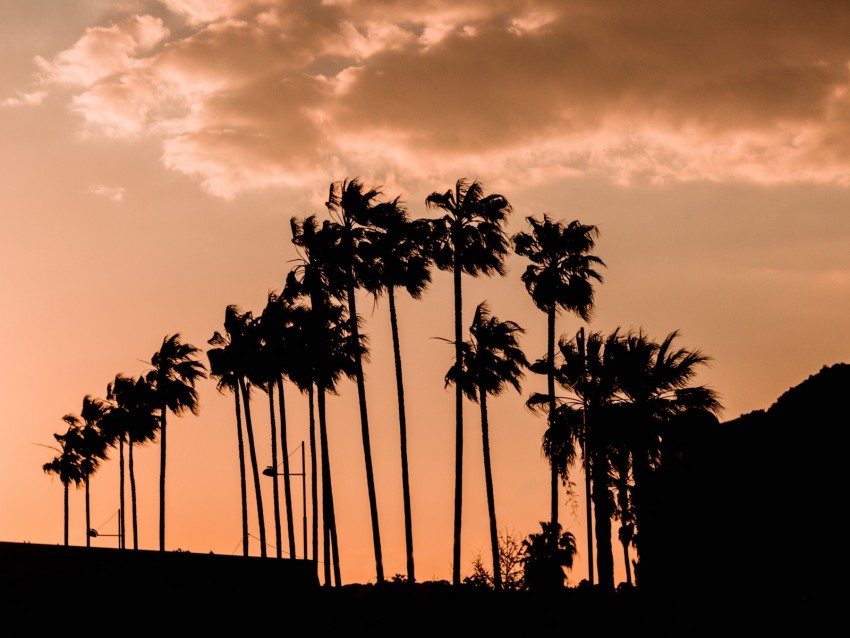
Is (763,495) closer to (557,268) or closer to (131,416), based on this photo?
(557,268)

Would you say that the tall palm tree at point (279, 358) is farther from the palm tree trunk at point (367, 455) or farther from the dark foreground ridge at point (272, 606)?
the dark foreground ridge at point (272, 606)

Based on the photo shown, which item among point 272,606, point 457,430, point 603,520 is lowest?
point 272,606

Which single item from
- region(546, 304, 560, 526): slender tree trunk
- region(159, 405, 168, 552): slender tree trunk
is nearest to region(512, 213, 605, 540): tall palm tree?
region(546, 304, 560, 526): slender tree trunk

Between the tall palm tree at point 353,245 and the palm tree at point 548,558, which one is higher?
the tall palm tree at point 353,245

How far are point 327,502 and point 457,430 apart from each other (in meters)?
8.20

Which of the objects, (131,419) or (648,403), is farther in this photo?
(131,419)

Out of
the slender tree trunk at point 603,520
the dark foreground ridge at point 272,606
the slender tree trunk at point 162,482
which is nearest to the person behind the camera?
the dark foreground ridge at point 272,606

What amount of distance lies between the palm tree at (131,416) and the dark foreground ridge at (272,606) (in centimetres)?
3754

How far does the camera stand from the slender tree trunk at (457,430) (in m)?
56.5

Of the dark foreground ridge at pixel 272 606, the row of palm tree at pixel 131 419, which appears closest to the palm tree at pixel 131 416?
the row of palm tree at pixel 131 419

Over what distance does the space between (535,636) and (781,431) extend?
10984 millimetres

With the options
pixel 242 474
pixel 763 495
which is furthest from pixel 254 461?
pixel 763 495

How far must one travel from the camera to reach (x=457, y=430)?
5669 cm

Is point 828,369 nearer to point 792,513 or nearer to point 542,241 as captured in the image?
point 792,513
